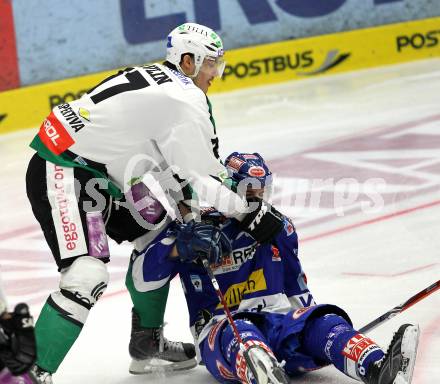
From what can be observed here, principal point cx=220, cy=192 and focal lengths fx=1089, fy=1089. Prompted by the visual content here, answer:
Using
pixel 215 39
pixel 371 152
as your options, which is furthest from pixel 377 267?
pixel 371 152

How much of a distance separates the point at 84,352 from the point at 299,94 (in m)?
5.31

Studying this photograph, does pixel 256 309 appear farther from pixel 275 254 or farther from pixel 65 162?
pixel 65 162

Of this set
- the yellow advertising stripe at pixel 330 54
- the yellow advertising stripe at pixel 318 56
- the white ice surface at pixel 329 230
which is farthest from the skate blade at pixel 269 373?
the yellow advertising stripe at pixel 330 54

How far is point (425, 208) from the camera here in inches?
223

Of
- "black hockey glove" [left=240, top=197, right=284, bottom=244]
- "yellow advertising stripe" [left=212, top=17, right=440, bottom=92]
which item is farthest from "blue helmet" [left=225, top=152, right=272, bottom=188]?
"yellow advertising stripe" [left=212, top=17, right=440, bottom=92]

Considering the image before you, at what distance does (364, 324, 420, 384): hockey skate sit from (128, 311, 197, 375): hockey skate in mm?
915

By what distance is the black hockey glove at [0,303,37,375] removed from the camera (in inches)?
107

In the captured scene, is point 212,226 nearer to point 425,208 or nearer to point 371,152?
point 425,208

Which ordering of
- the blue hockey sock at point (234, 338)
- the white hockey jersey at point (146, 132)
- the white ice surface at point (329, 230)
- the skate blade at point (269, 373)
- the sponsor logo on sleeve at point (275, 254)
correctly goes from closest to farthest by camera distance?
the skate blade at point (269, 373) → the blue hockey sock at point (234, 338) → the white hockey jersey at point (146, 132) → the sponsor logo on sleeve at point (275, 254) → the white ice surface at point (329, 230)

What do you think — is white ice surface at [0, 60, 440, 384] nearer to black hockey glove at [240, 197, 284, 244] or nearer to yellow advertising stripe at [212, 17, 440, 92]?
yellow advertising stripe at [212, 17, 440, 92]

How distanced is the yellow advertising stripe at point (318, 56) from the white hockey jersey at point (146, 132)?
5.58 meters

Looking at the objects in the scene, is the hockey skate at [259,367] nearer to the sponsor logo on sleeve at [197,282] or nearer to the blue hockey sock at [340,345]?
the blue hockey sock at [340,345]

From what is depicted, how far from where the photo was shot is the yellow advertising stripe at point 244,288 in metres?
3.66

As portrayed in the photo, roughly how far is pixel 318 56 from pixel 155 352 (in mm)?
6211
